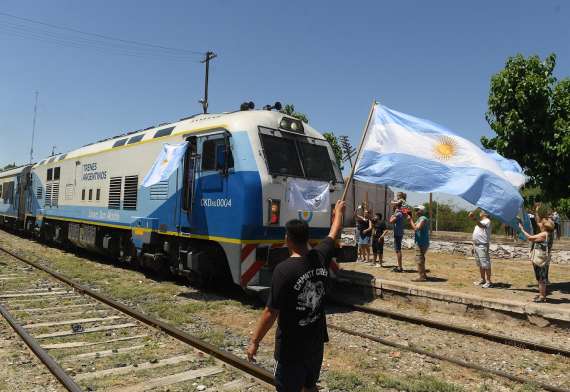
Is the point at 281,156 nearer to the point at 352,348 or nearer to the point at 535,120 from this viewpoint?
the point at 352,348

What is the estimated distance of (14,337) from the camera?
20.8 feet

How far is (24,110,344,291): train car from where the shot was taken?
808cm

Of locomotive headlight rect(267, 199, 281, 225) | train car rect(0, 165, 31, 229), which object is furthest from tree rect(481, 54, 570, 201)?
train car rect(0, 165, 31, 229)

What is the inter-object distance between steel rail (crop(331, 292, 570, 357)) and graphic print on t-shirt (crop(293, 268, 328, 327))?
464 cm

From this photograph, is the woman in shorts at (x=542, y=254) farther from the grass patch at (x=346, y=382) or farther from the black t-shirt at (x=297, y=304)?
the black t-shirt at (x=297, y=304)

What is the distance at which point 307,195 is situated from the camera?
8719 millimetres

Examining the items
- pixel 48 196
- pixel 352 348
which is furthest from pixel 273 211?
pixel 48 196

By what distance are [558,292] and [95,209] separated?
11508 mm

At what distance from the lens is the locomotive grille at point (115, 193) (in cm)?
1195

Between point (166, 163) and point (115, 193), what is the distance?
3.50m

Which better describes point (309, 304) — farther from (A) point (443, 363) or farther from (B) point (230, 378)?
(A) point (443, 363)

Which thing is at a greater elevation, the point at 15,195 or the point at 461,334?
the point at 15,195

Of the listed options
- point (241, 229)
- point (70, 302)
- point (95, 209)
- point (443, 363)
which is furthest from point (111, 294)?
point (443, 363)

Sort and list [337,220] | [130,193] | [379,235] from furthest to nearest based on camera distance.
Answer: [379,235], [130,193], [337,220]
